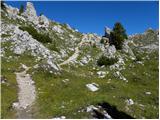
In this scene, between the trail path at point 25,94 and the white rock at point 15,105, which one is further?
the white rock at point 15,105

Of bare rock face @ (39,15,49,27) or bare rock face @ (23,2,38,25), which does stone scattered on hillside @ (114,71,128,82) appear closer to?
bare rock face @ (23,2,38,25)

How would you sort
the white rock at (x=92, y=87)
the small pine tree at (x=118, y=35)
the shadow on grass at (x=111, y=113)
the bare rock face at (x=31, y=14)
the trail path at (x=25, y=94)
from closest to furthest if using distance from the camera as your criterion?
the shadow on grass at (x=111, y=113), the trail path at (x=25, y=94), the white rock at (x=92, y=87), the small pine tree at (x=118, y=35), the bare rock face at (x=31, y=14)

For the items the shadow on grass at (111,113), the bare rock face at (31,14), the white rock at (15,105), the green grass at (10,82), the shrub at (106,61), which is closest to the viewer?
the shadow on grass at (111,113)

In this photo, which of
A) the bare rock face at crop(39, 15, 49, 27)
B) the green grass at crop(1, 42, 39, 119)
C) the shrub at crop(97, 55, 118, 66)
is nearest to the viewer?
the green grass at crop(1, 42, 39, 119)

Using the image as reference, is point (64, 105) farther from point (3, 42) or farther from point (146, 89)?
point (3, 42)

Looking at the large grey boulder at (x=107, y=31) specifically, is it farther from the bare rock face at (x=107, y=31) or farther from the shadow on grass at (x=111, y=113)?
the shadow on grass at (x=111, y=113)

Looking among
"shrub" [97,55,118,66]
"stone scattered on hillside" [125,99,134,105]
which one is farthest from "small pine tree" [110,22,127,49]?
"stone scattered on hillside" [125,99,134,105]

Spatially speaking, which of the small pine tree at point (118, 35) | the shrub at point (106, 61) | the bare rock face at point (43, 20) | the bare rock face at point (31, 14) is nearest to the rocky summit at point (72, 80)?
the shrub at point (106, 61)

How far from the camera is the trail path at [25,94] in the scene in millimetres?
29759

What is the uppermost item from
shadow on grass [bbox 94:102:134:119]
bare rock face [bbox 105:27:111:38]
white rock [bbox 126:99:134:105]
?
bare rock face [bbox 105:27:111:38]

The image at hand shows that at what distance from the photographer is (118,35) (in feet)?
233

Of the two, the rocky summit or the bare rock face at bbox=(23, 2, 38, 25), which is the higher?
the bare rock face at bbox=(23, 2, 38, 25)

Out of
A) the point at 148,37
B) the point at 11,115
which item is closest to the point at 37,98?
the point at 11,115

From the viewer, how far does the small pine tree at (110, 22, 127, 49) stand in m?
69.5
